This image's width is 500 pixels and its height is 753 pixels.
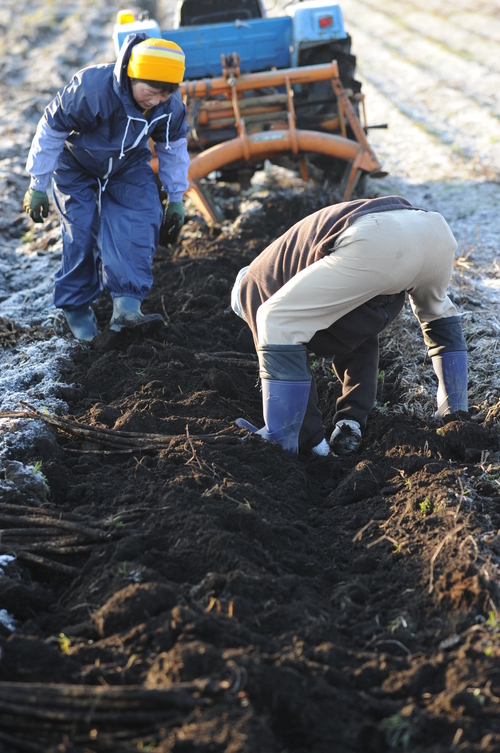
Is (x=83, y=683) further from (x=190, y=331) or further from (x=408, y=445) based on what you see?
(x=190, y=331)

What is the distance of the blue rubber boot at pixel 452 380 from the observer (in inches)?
127

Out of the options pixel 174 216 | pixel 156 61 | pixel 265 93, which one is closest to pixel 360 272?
pixel 156 61

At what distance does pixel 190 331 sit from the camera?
14.3 feet

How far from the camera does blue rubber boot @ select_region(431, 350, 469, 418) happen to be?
3.21 meters

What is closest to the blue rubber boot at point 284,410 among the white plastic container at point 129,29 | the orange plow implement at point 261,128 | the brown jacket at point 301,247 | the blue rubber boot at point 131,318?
the brown jacket at point 301,247

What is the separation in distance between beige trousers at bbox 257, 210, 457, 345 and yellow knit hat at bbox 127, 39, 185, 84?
1.53m

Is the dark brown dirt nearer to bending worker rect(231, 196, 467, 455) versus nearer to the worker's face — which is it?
bending worker rect(231, 196, 467, 455)

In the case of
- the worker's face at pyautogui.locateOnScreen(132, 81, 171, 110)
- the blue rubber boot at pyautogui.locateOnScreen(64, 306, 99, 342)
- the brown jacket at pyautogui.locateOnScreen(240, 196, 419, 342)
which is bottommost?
the blue rubber boot at pyautogui.locateOnScreen(64, 306, 99, 342)

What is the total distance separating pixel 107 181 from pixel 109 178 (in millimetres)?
22

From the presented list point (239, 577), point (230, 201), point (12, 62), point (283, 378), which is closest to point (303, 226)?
point (283, 378)

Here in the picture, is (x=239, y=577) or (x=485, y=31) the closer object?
(x=239, y=577)

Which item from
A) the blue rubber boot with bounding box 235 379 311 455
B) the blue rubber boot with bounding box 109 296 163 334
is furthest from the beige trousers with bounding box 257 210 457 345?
the blue rubber boot with bounding box 109 296 163 334

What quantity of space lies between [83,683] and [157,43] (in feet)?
10.0

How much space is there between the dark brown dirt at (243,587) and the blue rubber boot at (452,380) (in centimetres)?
10
